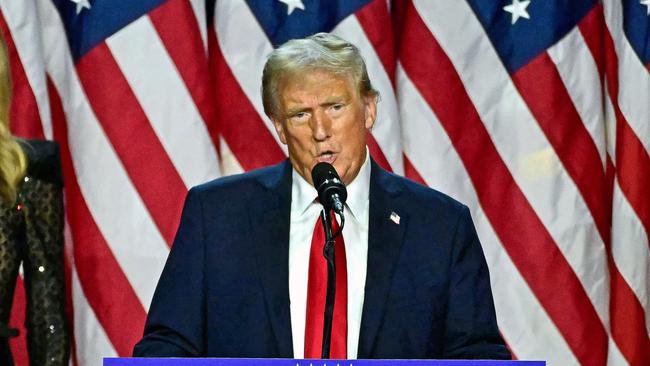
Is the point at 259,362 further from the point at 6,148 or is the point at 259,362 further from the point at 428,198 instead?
the point at 428,198

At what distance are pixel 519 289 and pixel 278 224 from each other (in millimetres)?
1461

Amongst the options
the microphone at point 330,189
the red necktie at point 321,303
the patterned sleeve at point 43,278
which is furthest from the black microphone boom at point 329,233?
the patterned sleeve at point 43,278

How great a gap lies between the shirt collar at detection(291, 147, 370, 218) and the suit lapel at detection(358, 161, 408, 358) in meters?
0.02

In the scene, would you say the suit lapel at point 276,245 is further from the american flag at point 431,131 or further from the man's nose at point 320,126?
the american flag at point 431,131

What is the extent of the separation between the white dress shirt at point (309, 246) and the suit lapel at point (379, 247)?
0.06ft

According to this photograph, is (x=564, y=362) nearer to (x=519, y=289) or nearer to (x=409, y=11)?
(x=519, y=289)

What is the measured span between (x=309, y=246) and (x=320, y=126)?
9.8 inches

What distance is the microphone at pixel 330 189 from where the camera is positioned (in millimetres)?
2023

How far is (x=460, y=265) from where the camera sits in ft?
8.22

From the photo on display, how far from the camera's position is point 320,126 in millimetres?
2494

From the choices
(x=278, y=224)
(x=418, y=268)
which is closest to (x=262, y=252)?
(x=278, y=224)

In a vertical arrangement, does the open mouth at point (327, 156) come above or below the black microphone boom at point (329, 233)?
above

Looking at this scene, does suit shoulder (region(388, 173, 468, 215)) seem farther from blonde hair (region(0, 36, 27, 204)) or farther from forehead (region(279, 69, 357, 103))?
A: blonde hair (region(0, 36, 27, 204))

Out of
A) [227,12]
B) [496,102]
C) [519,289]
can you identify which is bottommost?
[519,289]
